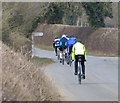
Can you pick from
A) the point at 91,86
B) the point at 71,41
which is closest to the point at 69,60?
the point at 71,41

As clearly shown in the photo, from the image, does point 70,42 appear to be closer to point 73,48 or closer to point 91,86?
point 73,48

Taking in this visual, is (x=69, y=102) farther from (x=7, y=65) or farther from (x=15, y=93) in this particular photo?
(x=15, y=93)

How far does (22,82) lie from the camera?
9.84 m

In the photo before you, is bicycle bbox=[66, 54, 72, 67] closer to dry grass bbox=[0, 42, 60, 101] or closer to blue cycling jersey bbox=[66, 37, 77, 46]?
blue cycling jersey bbox=[66, 37, 77, 46]

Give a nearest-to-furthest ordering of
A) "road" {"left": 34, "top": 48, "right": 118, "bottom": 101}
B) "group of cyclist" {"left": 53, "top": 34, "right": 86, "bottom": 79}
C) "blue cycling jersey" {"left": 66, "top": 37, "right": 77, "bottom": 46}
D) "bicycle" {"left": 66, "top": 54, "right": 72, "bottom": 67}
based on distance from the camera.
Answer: "road" {"left": 34, "top": 48, "right": 118, "bottom": 101}
"group of cyclist" {"left": 53, "top": 34, "right": 86, "bottom": 79}
"blue cycling jersey" {"left": 66, "top": 37, "right": 77, "bottom": 46}
"bicycle" {"left": 66, "top": 54, "right": 72, "bottom": 67}

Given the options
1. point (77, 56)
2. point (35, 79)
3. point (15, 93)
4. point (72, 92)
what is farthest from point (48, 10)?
point (15, 93)

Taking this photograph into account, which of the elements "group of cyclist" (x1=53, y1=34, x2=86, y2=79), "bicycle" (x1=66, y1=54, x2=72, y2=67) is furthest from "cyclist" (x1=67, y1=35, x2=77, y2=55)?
"bicycle" (x1=66, y1=54, x2=72, y2=67)

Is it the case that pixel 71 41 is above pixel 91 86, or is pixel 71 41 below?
above

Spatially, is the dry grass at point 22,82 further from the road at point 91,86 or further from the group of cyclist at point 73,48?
the group of cyclist at point 73,48

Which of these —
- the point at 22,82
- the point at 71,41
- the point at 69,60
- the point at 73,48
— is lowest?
the point at 69,60

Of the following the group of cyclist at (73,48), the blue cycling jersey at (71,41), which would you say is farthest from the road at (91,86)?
the blue cycling jersey at (71,41)

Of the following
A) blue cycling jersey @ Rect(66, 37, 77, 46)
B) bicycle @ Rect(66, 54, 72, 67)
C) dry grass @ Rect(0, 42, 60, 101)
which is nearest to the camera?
dry grass @ Rect(0, 42, 60, 101)

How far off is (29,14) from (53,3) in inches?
355

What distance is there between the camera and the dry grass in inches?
345
